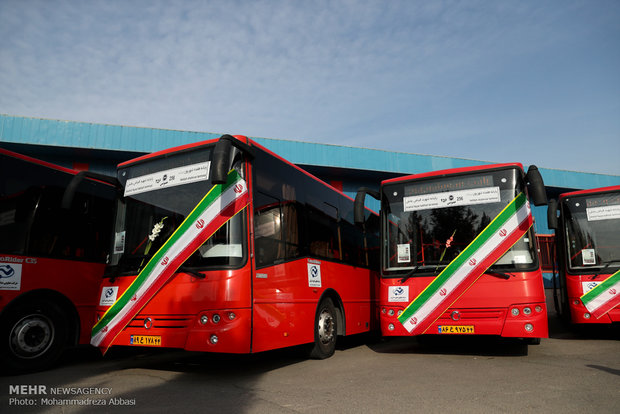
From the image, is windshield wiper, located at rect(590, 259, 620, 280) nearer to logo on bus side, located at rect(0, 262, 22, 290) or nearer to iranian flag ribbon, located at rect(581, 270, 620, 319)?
iranian flag ribbon, located at rect(581, 270, 620, 319)

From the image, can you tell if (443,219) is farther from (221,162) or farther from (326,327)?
(221,162)

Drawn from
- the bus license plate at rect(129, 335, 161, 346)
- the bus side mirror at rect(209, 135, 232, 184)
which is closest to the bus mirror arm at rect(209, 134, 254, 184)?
the bus side mirror at rect(209, 135, 232, 184)

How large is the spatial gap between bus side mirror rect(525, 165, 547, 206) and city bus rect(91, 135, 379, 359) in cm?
339

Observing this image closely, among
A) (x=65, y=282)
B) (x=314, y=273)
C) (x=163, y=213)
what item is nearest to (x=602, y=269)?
(x=314, y=273)

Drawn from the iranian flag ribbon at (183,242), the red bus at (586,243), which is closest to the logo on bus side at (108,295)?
the iranian flag ribbon at (183,242)

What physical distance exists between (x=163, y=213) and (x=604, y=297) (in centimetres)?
789

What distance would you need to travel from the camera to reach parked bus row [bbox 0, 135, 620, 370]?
19.3 feet

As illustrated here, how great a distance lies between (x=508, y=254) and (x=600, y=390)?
2.66 meters

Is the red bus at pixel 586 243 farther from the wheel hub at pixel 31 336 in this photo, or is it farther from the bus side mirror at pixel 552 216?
the wheel hub at pixel 31 336

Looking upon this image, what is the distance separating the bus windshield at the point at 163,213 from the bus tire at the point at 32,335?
134 centimetres

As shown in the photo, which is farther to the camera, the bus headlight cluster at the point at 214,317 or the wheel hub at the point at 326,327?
the wheel hub at the point at 326,327

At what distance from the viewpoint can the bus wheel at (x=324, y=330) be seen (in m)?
7.62

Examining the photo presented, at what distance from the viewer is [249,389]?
5.45 meters

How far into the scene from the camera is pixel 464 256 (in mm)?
7664
